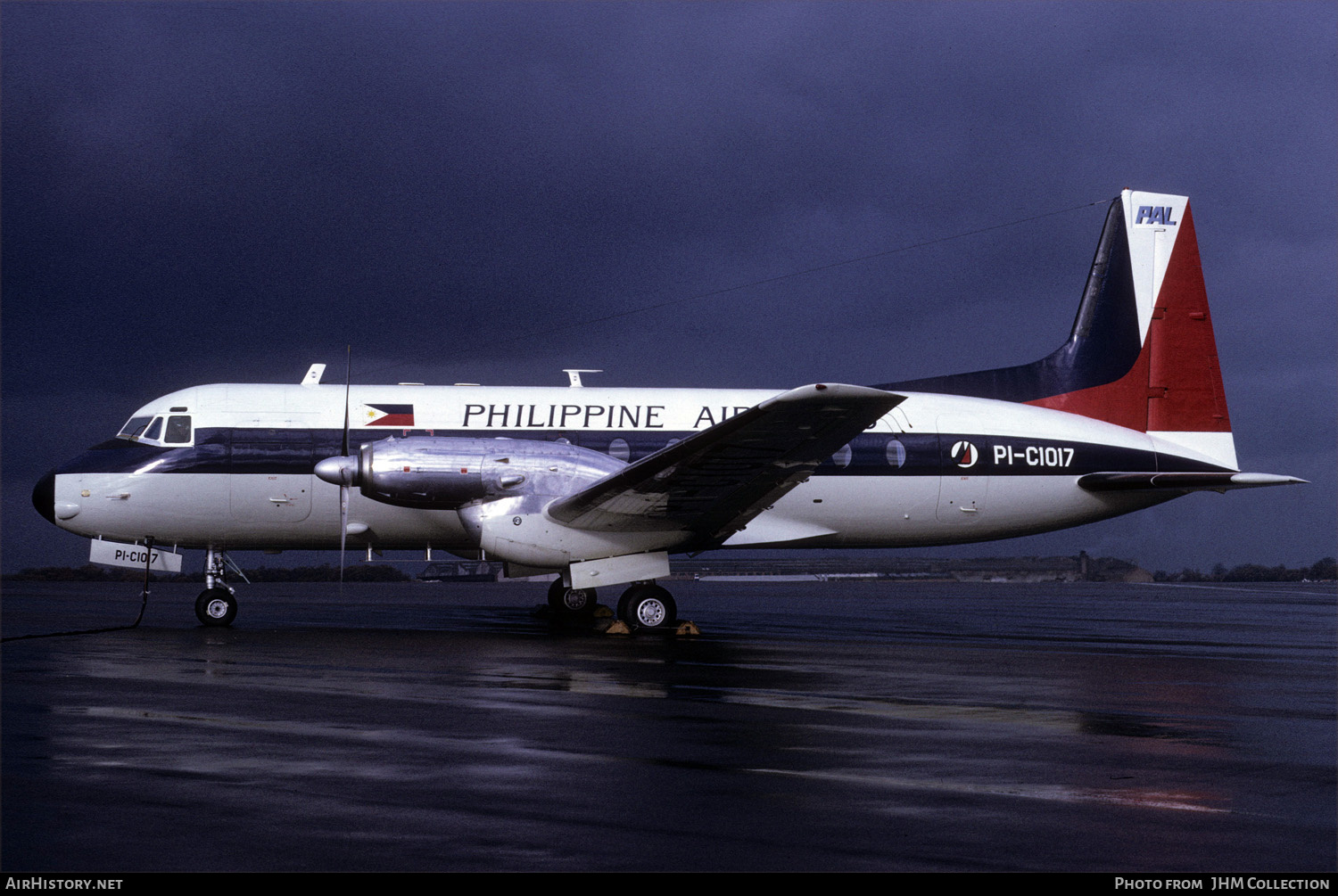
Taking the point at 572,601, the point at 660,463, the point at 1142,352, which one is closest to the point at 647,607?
the point at 660,463

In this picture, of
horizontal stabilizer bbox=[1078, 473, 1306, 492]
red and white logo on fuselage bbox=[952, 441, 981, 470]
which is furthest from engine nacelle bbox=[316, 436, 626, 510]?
horizontal stabilizer bbox=[1078, 473, 1306, 492]

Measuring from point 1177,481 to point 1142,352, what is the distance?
3.34m

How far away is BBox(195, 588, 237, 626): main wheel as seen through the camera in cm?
2027

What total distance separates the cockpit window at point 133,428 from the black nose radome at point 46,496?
4.21 feet

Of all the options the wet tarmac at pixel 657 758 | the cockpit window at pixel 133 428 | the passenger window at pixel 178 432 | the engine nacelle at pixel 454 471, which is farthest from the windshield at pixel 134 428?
the wet tarmac at pixel 657 758

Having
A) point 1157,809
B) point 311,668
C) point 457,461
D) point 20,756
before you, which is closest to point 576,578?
point 457,461

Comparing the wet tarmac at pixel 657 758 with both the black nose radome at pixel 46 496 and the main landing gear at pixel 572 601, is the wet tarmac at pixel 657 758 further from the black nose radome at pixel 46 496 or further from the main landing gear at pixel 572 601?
the main landing gear at pixel 572 601

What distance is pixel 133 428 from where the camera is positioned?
21297mm

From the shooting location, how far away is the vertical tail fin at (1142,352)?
79.3ft

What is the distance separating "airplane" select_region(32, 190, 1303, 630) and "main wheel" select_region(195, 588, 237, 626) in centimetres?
3

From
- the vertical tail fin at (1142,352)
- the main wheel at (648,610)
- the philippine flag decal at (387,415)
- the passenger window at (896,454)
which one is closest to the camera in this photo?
the main wheel at (648,610)

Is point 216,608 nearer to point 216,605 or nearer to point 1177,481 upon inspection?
point 216,605

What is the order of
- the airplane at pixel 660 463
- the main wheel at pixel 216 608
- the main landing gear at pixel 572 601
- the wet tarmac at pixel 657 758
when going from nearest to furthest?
the wet tarmac at pixel 657 758 → the airplane at pixel 660 463 → the main wheel at pixel 216 608 → the main landing gear at pixel 572 601

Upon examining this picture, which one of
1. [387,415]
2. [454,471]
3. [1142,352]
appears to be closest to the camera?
[454,471]
